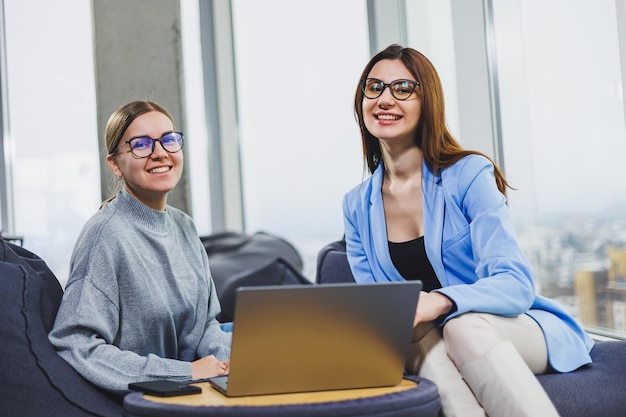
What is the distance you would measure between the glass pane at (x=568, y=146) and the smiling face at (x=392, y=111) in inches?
31.8

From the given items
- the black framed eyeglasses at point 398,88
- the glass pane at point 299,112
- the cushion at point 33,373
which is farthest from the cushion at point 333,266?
the glass pane at point 299,112

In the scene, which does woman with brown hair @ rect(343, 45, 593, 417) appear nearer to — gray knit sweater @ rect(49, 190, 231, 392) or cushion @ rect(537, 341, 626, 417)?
cushion @ rect(537, 341, 626, 417)

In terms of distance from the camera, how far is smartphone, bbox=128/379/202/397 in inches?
59.2

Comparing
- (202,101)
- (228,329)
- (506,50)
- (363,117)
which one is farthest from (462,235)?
(202,101)

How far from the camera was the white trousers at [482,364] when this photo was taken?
154cm

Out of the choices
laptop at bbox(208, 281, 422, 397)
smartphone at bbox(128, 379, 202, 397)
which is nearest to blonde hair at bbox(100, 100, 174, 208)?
smartphone at bbox(128, 379, 202, 397)

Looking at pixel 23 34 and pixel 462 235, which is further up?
pixel 23 34

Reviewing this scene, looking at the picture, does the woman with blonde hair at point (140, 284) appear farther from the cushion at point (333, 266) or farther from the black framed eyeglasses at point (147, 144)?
the cushion at point (333, 266)

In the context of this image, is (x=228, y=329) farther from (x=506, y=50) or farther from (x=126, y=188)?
(x=506, y=50)

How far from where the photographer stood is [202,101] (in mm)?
5277

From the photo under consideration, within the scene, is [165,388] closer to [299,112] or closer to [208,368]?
[208,368]

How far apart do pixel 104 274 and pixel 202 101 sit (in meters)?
3.56

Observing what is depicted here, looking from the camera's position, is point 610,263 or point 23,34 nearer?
point 610,263

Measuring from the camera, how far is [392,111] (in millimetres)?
2133
